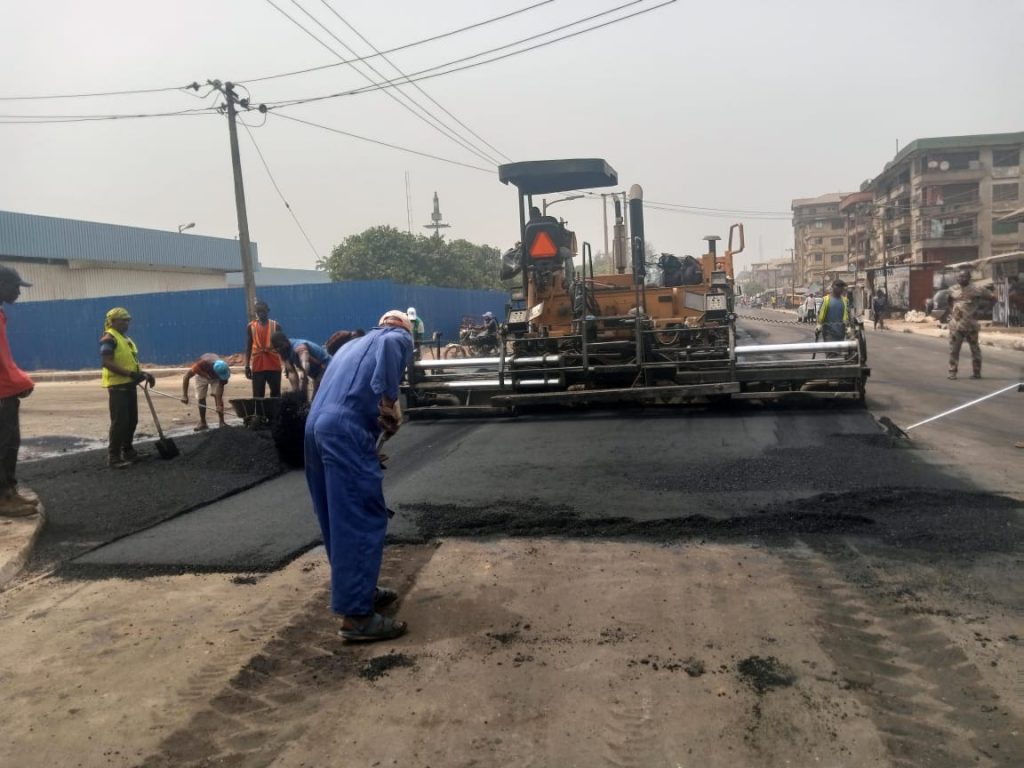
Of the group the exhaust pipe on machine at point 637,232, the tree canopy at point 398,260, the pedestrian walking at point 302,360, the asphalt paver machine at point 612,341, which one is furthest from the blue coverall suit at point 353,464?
the tree canopy at point 398,260

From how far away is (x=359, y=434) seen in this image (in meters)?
3.56

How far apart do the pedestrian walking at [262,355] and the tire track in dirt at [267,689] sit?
5912mm

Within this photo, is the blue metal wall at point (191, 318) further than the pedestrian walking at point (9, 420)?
Yes

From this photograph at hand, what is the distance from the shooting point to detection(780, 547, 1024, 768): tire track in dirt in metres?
2.46

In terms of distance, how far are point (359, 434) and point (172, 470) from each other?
13.8 feet

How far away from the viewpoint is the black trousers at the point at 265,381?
9492mm

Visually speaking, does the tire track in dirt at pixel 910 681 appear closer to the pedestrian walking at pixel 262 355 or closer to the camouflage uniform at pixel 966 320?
the pedestrian walking at pixel 262 355

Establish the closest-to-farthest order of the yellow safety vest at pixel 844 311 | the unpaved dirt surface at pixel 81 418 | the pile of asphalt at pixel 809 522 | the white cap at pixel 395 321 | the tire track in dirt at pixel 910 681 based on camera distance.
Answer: the tire track in dirt at pixel 910 681
the white cap at pixel 395 321
the pile of asphalt at pixel 809 522
the unpaved dirt surface at pixel 81 418
the yellow safety vest at pixel 844 311

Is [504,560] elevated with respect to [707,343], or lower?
lower

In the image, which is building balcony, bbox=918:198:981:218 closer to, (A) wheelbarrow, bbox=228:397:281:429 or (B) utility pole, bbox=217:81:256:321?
(B) utility pole, bbox=217:81:256:321

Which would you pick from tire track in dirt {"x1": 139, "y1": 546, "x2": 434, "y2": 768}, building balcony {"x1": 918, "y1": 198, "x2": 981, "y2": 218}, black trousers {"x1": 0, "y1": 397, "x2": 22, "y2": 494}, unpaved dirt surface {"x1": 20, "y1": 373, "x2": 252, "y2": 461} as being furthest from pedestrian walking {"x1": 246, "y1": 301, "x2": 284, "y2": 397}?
building balcony {"x1": 918, "y1": 198, "x2": 981, "y2": 218}

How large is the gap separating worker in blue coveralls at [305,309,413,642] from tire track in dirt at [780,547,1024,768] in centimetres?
177

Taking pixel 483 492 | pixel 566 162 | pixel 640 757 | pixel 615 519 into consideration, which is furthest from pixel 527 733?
pixel 566 162

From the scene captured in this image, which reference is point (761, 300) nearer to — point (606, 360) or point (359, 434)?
point (606, 360)
